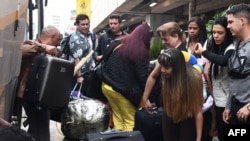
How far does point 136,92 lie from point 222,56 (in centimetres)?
153

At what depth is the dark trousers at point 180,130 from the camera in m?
3.87

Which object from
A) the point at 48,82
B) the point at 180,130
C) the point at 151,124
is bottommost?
the point at 151,124

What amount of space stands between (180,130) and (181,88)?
439mm

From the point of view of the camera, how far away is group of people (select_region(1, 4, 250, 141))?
3594mm

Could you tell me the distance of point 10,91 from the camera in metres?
3.80

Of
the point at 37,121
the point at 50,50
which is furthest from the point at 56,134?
the point at 50,50

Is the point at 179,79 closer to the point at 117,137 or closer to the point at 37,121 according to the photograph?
the point at 117,137

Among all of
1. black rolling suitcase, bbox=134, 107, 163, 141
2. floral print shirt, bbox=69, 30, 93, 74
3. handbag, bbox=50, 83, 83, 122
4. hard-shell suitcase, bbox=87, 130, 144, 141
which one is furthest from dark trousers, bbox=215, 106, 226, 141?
floral print shirt, bbox=69, 30, 93, 74

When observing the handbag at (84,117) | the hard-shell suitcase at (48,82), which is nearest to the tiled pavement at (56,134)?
the handbag at (84,117)

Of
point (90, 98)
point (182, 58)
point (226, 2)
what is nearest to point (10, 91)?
point (182, 58)

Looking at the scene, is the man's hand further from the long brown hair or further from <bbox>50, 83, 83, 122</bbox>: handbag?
the long brown hair

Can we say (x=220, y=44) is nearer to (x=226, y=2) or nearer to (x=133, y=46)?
(x=133, y=46)

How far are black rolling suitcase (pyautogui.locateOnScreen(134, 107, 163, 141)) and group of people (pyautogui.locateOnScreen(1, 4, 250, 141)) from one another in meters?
0.11

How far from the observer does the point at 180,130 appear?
389 cm
